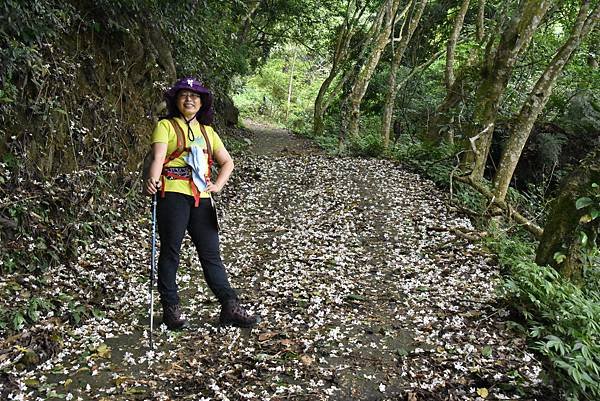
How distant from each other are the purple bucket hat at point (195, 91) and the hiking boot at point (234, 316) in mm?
1840

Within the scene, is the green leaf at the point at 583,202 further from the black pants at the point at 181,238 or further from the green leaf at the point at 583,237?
the black pants at the point at 181,238

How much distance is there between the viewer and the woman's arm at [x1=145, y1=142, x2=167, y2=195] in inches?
174

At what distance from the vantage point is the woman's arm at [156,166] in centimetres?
443

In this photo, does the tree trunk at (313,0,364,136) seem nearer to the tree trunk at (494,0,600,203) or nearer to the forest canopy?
the forest canopy

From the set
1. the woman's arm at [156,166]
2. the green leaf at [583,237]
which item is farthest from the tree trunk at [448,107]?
the woman's arm at [156,166]

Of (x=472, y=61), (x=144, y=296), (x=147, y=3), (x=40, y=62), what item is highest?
(x=472, y=61)

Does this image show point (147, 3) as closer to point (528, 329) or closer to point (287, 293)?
point (287, 293)

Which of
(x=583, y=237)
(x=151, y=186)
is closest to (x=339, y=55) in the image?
(x=583, y=237)

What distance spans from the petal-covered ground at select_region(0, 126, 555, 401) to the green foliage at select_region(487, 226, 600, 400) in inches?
9.1

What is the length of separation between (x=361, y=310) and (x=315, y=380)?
1548mm

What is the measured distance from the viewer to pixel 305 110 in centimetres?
3769

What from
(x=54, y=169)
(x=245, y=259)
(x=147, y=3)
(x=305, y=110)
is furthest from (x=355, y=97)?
(x=305, y=110)

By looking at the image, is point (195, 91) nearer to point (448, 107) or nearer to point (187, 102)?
point (187, 102)

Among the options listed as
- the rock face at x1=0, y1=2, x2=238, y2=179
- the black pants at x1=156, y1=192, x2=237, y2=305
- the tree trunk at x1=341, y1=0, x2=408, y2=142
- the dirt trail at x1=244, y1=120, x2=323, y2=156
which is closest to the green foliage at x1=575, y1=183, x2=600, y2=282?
the black pants at x1=156, y1=192, x2=237, y2=305
